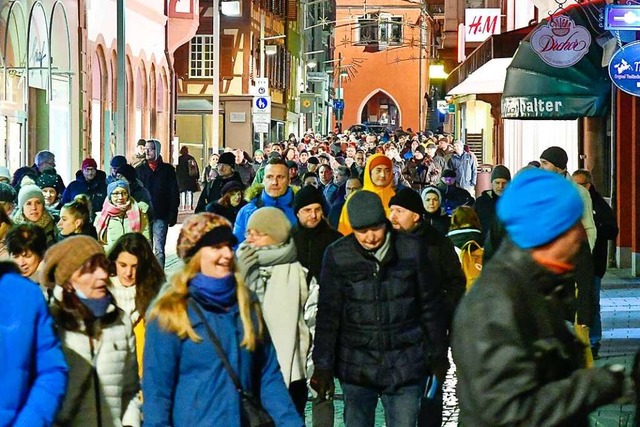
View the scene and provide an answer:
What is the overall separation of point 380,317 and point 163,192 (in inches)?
546

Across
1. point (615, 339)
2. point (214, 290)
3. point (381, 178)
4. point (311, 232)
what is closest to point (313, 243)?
point (311, 232)

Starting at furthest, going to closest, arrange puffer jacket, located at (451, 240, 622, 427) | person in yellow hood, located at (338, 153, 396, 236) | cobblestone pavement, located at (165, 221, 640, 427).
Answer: person in yellow hood, located at (338, 153, 396, 236) → cobblestone pavement, located at (165, 221, 640, 427) → puffer jacket, located at (451, 240, 622, 427)

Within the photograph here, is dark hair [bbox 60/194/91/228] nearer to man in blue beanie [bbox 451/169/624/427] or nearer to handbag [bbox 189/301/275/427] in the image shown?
handbag [bbox 189/301/275/427]

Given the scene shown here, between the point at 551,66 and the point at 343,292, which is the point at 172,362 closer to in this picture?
the point at 343,292

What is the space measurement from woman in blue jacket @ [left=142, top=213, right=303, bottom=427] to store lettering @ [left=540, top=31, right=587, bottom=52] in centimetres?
1710

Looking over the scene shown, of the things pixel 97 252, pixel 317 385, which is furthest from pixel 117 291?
pixel 97 252

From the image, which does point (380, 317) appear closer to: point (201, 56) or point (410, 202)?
point (410, 202)

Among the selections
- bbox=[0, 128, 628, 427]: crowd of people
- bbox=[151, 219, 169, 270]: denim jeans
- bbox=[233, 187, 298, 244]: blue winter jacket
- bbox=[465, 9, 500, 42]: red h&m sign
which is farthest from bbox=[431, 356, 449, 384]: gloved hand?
bbox=[465, 9, 500, 42]: red h&m sign

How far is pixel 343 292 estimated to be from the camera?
26.9 ft

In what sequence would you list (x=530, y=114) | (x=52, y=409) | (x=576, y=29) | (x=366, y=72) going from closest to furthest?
(x=52, y=409) < (x=576, y=29) < (x=530, y=114) < (x=366, y=72)

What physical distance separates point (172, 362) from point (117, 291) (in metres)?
2.62

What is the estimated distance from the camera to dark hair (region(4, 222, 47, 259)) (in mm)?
9125

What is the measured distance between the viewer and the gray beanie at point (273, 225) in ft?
29.3

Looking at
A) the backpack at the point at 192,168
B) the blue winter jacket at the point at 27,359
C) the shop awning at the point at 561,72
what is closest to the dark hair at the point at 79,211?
the blue winter jacket at the point at 27,359
